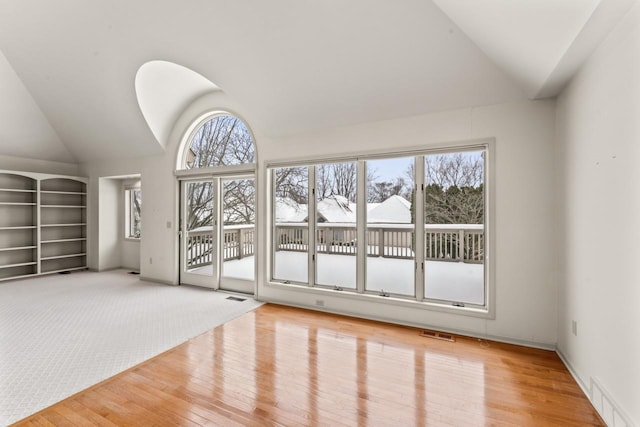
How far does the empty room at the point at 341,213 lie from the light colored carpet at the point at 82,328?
0.03 meters

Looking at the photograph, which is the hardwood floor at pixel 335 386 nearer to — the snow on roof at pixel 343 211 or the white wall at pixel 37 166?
the snow on roof at pixel 343 211

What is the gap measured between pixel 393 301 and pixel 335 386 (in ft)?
4.85

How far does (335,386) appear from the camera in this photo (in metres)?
2.12

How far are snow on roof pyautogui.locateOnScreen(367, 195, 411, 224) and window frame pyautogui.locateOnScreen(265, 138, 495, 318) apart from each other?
11 cm

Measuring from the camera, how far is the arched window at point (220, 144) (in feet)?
14.7

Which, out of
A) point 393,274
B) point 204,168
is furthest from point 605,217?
point 204,168

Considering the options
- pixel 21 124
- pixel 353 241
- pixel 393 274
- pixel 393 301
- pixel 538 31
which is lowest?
pixel 393 301

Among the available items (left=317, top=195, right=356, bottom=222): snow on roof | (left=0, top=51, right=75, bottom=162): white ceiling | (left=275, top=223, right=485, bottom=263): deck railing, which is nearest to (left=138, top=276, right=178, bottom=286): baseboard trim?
(left=275, top=223, right=485, bottom=263): deck railing

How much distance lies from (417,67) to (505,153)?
47.4 inches

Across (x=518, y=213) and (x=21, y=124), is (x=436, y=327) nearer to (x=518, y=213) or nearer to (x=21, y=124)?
(x=518, y=213)

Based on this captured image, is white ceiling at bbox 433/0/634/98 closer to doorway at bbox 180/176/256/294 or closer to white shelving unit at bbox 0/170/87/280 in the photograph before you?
doorway at bbox 180/176/256/294

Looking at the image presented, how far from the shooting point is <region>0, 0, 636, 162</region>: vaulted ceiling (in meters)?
2.01

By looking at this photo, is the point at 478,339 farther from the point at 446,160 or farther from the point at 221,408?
the point at 221,408

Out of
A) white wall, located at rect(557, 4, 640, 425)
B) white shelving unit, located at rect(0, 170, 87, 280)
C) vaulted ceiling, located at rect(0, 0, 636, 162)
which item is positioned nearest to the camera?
white wall, located at rect(557, 4, 640, 425)
